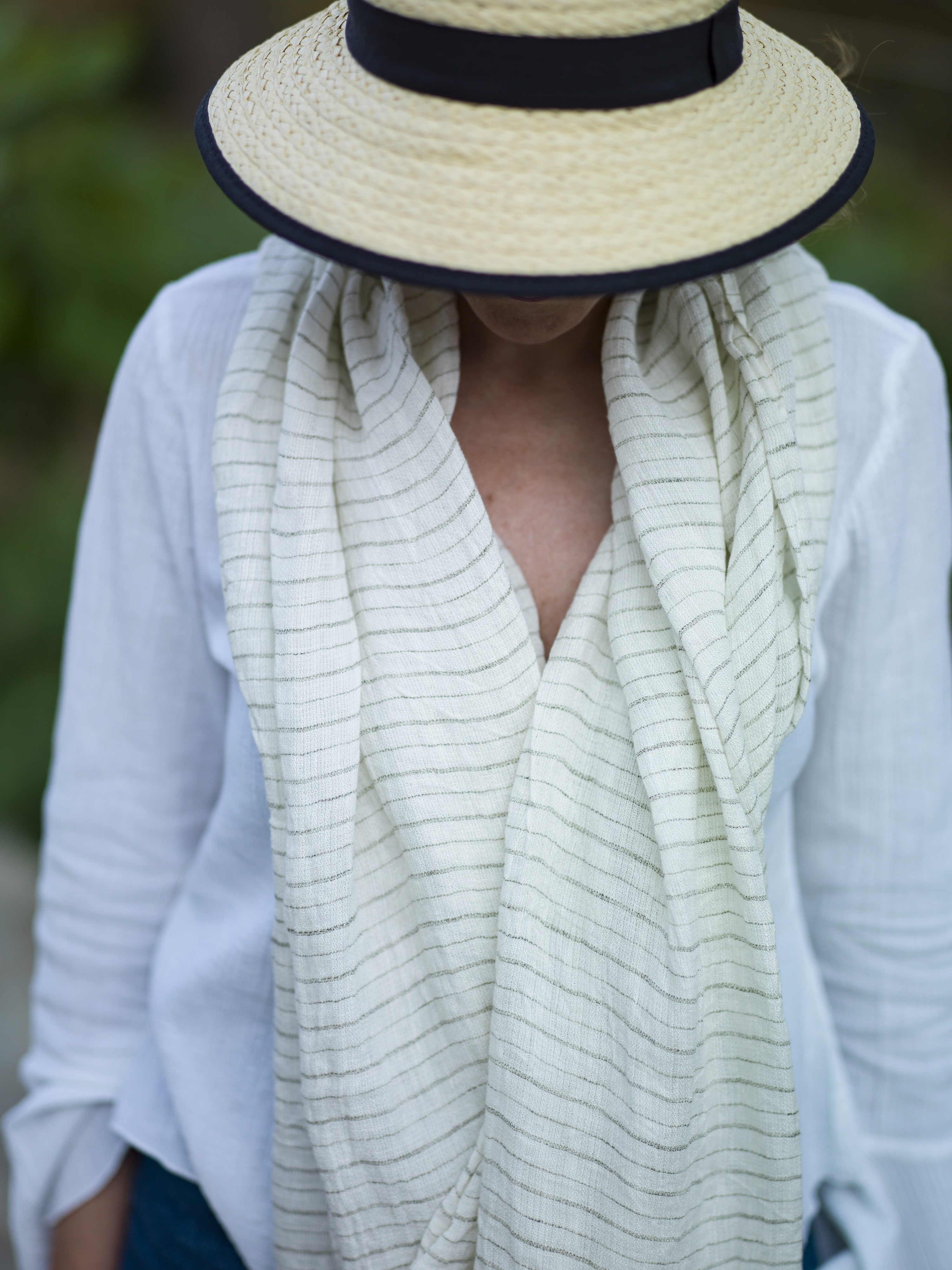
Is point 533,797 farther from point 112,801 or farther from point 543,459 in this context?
point 112,801

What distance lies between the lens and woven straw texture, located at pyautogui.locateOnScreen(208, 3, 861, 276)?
788 millimetres

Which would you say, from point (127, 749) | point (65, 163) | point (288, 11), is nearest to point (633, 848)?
point (127, 749)

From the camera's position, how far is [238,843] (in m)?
1.18

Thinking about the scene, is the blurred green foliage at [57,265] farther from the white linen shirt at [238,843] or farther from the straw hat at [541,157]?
the straw hat at [541,157]

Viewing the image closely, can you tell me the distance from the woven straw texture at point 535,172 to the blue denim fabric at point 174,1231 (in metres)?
1.00

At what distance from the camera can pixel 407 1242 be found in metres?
1.08

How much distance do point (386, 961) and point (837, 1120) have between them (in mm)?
566

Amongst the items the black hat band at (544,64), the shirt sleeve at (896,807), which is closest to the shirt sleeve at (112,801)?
the black hat band at (544,64)

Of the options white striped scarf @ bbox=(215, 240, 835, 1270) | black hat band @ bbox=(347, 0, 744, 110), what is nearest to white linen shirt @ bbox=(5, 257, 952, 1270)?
white striped scarf @ bbox=(215, 240, 835, 1270)

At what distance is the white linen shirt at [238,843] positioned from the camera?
3.76 ft

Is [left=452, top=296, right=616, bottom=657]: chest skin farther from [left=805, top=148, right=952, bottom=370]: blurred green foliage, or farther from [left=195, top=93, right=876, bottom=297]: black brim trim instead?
[left=805, top=148, right=952, bottom=370]: blurred green foliage

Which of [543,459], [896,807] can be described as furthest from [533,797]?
[896,807]

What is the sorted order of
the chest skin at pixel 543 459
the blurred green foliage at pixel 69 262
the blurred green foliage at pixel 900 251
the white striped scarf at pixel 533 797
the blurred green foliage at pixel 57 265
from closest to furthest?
1. the white striped scarf at pixel 533 797
2. the chest skin at pixel 543 459
3. the blurred green foliage at pixel 900 251
4. the blurred green foliage at pixel 69 262
5. the blurred green foliage at pixel 57 265

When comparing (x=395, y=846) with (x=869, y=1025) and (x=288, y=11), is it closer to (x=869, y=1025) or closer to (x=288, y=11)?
(x=869, y=1025)
